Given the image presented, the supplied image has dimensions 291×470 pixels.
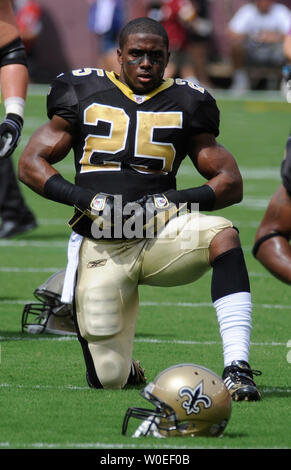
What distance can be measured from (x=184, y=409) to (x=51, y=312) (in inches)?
90.9

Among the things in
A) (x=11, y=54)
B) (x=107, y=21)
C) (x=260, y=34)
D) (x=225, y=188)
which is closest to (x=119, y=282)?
(x=225, y=188)

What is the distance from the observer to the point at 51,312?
265 inches

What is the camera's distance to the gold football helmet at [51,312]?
6.68 meters

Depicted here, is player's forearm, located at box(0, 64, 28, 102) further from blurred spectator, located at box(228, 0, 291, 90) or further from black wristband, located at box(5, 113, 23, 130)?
blurred spectator, located at box(228, 0, 291, 90)

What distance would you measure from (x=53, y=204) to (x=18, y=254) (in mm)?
2894

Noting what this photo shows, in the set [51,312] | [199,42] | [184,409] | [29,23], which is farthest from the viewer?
[29,23]

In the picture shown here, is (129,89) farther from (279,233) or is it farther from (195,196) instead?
(279,233)

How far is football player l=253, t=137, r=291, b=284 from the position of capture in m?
5.37

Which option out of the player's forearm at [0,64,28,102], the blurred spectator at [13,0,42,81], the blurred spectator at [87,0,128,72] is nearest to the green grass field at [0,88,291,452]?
the player's forearm at [0,64,28,102]

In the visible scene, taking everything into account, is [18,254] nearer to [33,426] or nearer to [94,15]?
[33,426]

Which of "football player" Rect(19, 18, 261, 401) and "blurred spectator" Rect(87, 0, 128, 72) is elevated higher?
"blurred spectator" Rect(87, 0, 128, 72)

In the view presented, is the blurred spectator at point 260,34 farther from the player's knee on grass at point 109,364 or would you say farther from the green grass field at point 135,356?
the player's knee on grass at point 109,364

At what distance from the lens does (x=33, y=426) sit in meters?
4.70

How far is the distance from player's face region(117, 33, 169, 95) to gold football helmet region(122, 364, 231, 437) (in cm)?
151
